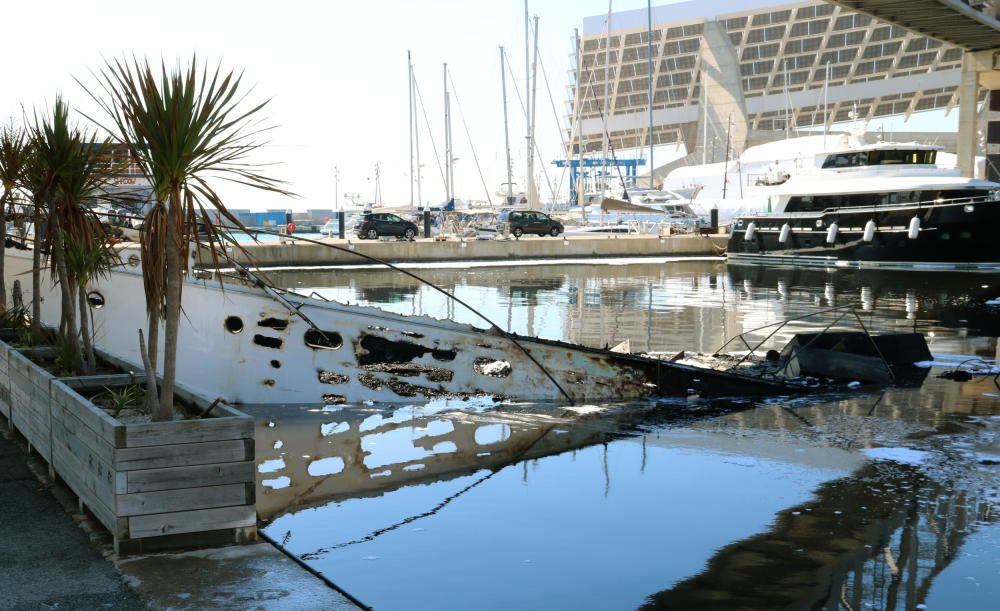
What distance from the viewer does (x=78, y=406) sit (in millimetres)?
6031

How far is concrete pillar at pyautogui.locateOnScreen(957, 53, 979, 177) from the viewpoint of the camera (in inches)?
1982

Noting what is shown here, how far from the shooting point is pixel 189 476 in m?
5.39

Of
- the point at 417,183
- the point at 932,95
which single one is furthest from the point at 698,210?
the point at 932,95

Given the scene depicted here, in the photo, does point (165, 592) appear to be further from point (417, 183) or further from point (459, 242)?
point (417, 183)

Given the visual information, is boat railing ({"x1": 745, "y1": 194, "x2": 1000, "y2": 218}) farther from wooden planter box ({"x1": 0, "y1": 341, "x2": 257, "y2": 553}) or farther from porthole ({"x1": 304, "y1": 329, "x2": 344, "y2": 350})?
wooden planter box ({"x1": 0, "y1": 341, "x2": 257, "y2": 553})

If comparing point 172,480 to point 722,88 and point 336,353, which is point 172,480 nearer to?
Result: point 336,353

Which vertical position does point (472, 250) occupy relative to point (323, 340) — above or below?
above

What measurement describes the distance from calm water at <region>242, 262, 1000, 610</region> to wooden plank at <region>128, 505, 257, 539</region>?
0.54 metres

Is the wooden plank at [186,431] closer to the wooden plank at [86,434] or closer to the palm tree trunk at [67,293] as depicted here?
the wooden plank at [86,434]

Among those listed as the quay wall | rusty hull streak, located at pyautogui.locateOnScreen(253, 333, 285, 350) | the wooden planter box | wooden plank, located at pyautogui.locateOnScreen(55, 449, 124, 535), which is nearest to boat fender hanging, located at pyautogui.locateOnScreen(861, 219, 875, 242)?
the quay wall

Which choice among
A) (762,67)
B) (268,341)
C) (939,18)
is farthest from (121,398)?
(762,67)

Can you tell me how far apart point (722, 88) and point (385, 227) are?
69.1m

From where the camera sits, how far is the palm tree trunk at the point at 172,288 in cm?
580

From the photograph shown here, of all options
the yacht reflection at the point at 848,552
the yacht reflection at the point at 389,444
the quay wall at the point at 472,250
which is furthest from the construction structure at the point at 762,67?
the yacht reflection at the point at 848,552
